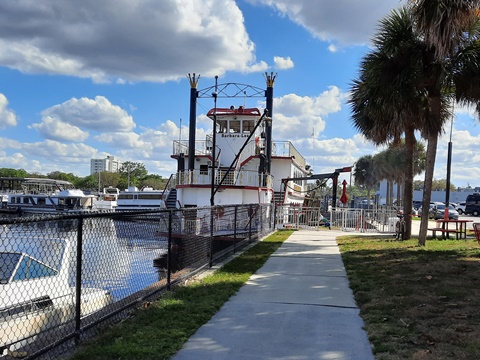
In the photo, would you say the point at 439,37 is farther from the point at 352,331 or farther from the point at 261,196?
the point at 261,196

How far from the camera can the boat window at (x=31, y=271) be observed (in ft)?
20.3

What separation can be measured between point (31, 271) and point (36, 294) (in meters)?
0.67

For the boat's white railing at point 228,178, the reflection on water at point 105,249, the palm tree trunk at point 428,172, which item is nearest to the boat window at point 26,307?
the reflection on water at point 105,249

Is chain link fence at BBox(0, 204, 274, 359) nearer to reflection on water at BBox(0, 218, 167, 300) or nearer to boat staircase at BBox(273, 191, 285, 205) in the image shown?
reflection on water at BBox(0, 218, 167, 300)

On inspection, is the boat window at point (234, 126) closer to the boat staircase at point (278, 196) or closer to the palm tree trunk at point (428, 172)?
the boat staircase at point (278, 196)

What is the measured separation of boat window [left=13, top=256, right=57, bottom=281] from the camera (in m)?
6.17

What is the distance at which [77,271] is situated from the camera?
4.71 meters

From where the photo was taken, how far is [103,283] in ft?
21.4

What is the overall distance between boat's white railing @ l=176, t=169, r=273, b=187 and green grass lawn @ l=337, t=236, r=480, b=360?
13.1 meters

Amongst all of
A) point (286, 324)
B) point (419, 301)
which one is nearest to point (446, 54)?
point (419, 301)

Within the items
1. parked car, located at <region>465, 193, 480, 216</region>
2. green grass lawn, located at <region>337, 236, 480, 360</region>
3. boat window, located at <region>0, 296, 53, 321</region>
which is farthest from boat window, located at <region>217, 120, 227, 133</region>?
parked car, located at <region>465, 193, 480, 216</region>

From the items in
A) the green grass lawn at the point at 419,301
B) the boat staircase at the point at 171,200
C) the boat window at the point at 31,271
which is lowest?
the green grass lawn at the point at 419,301

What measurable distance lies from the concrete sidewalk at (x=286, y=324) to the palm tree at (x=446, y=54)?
6.81m

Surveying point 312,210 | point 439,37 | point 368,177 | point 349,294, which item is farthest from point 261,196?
point 368,177
